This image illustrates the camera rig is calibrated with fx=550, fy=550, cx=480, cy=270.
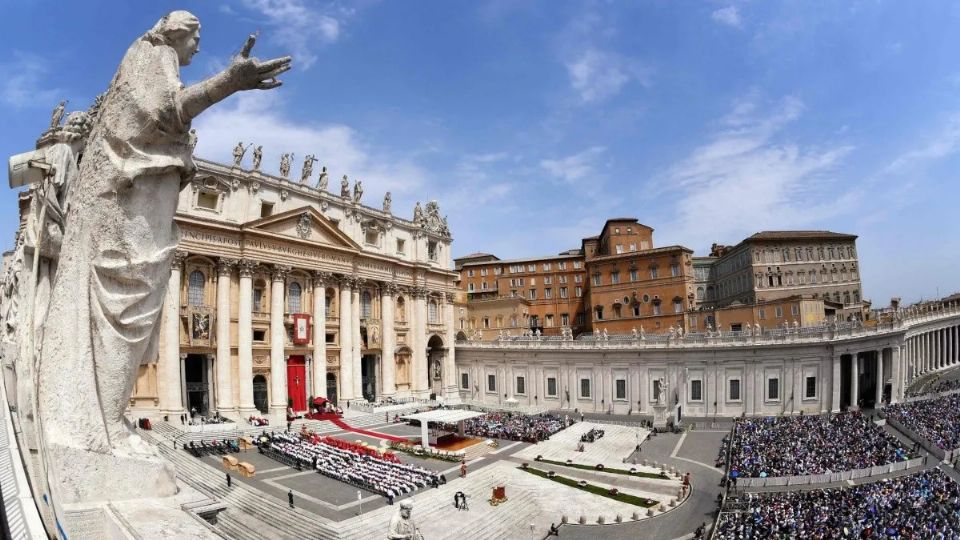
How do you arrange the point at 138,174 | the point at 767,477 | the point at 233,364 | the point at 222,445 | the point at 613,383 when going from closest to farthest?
1. the point at 138,174
2. the point at 767,477
3. the point at 222,445
4. the point at 233,364
5. the point at 613,383

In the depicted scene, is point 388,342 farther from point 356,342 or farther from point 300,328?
point 300,328

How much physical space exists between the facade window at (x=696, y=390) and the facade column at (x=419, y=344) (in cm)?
1932

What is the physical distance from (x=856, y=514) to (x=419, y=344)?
41293mm

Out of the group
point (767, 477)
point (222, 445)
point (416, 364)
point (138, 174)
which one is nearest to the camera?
point (138, 174)

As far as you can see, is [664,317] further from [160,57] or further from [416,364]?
[160,57]

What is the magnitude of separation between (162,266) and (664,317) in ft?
202

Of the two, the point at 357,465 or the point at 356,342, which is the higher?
the point at 356,342

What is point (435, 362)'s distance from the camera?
60.0 metres

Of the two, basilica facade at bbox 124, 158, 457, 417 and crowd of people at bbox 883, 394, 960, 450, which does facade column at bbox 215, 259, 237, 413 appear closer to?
basilica facade at bbox 124, 158, 457, 417

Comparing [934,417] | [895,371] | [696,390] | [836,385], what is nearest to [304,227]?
[696,390]

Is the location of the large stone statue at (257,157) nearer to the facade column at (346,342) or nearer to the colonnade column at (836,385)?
the facade column at (346,342)

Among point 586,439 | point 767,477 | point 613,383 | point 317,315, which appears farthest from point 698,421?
point 317,315

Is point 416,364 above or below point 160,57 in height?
below

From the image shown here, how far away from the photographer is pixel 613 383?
4953cm
